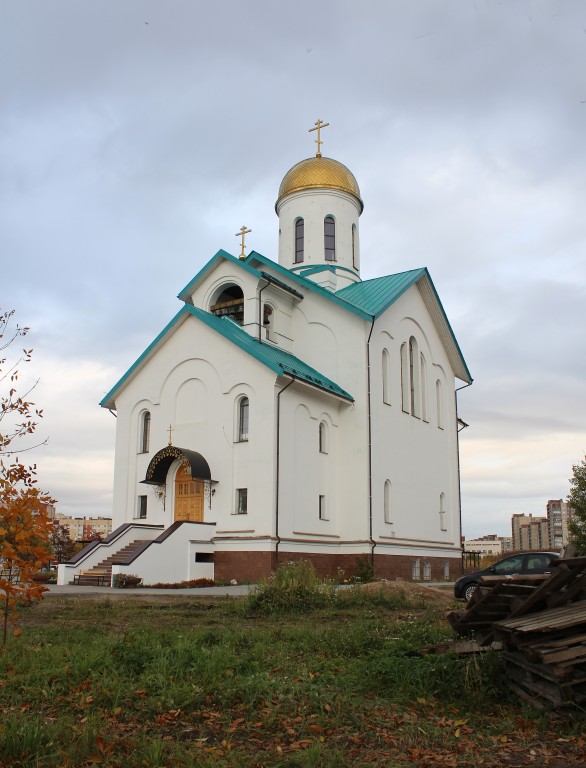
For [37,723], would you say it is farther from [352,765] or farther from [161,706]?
[352,765]

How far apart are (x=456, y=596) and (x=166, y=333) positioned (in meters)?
13.0

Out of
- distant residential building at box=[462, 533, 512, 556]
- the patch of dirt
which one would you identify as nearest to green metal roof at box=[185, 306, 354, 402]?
the patch of dirt

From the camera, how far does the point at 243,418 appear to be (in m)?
23.2

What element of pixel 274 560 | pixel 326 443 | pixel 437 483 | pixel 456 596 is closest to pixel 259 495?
pixel 274 560

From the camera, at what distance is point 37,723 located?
5738mm

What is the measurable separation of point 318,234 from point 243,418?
10.4m

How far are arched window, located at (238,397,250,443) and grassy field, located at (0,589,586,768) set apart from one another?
12.9 meters

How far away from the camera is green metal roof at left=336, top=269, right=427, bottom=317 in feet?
85.9

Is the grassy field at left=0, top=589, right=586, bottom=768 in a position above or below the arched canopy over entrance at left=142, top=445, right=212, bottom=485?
below

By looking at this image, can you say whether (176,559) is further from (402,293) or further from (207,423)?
(402,293)

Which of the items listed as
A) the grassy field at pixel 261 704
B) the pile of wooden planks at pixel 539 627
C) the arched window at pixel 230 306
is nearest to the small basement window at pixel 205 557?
the arched window at pixel 230 306

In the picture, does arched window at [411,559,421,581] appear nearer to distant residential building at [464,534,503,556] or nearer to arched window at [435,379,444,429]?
arched window at [435,379,444,429]

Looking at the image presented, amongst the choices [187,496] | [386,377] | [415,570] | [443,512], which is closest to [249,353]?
[187,496]

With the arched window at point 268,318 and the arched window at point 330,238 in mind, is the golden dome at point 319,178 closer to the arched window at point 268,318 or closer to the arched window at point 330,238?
the arched window at point 330,238
